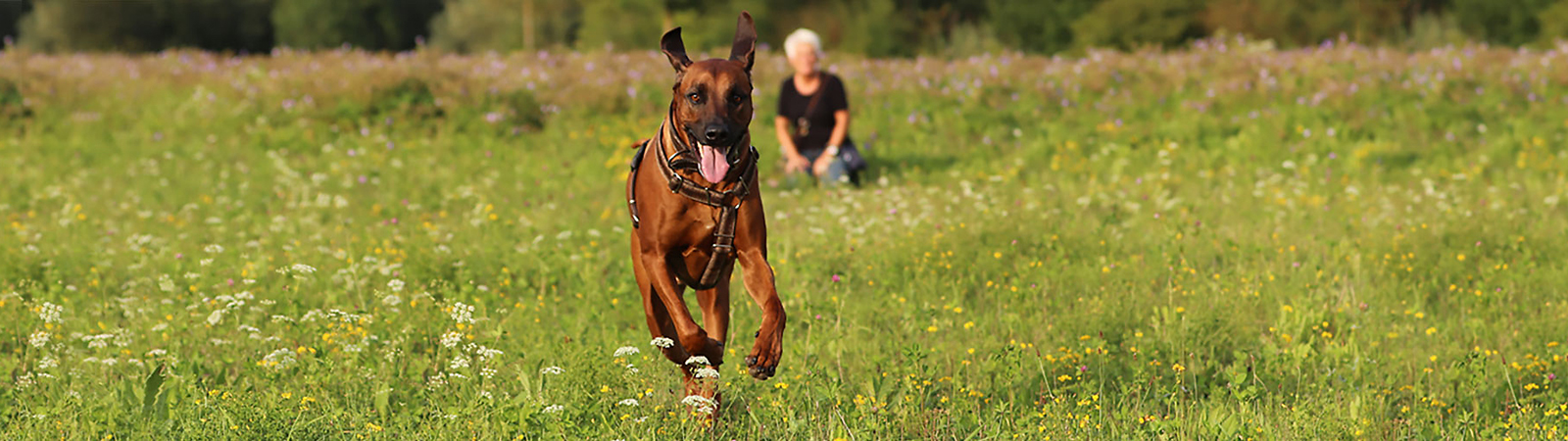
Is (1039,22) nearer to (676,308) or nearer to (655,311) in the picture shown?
(655,311)

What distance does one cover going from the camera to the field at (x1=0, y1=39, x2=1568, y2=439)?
446 cm

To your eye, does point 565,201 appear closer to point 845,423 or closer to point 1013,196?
point 1013,196

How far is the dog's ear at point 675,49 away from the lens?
368 centimetres

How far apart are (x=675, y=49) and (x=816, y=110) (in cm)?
718

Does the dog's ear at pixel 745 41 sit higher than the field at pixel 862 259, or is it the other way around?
the dog's ear at pixel 745 41

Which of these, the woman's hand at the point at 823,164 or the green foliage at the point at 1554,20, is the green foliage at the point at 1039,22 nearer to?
the green foliage at the point at 1554,20

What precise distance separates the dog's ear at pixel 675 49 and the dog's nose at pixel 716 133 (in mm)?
322

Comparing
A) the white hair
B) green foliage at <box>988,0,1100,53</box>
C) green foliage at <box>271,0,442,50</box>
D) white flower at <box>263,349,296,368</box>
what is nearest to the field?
white flower at <box>263,349,296,368</box>

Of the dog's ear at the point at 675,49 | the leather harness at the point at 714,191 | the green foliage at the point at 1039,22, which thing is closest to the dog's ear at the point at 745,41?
the dog's ear at the point at 675,49

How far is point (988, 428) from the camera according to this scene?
430 cm

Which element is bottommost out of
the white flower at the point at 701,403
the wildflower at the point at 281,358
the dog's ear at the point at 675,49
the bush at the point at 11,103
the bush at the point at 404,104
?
the bush at the point at 11,103

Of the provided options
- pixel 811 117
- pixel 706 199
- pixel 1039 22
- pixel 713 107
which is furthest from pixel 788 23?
pixel 713 107

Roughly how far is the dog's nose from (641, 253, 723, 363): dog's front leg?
574 mm

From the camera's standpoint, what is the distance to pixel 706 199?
3736 mm
